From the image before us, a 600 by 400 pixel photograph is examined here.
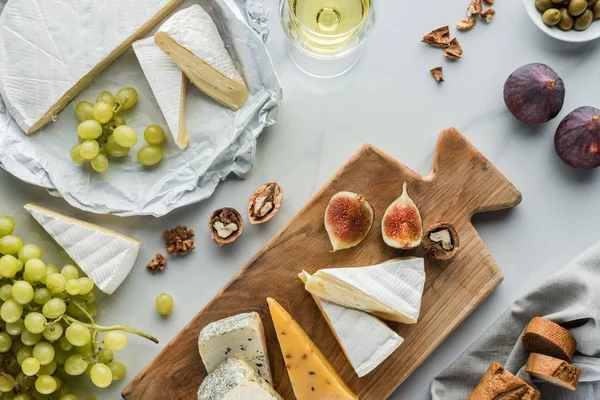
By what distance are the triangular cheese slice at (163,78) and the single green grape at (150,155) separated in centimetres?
6

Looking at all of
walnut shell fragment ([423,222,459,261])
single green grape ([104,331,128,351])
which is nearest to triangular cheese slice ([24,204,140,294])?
single green grape ([104,331,128,351])

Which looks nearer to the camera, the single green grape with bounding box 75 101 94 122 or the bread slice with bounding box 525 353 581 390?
the bread slice with bounding box 525 353 581 390

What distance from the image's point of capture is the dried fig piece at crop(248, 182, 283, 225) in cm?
204

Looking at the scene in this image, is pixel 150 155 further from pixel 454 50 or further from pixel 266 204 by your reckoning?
pixel 454 50

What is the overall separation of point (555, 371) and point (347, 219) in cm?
66

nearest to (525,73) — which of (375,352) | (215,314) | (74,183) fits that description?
(375,352)

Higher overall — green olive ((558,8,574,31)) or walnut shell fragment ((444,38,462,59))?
green olive ((558,8,574,31))

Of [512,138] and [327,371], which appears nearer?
[327,371]

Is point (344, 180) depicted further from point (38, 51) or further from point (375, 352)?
point (38, 51)

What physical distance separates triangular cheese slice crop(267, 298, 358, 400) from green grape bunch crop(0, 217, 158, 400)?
14.5 inches

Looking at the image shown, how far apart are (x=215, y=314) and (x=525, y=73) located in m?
1.09

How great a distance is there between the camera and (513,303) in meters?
2.01

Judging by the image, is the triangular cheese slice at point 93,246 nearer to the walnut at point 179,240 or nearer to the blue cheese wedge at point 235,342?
the walnut at point 179,240

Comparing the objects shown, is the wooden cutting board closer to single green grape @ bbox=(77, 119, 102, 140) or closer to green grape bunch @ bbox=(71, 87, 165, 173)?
green grape bunch @ bbox=(71, 87, 165, 173)
